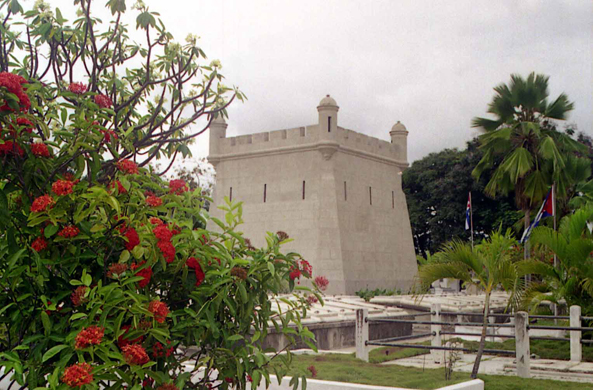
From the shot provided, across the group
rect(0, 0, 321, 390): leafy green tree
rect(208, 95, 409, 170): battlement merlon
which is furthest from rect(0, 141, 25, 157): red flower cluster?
rect(208, 95, 409, 170): battlement merlon

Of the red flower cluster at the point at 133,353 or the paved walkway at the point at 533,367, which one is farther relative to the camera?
the paved walkway at the point at 533,367

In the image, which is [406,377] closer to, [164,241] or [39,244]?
[164,241]

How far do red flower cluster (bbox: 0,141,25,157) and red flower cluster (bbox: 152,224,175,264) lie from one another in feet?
2.83

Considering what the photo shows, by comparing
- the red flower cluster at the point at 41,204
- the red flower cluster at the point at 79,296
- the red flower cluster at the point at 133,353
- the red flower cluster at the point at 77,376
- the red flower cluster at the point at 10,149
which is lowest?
the red flower cluster at the point at 77,376

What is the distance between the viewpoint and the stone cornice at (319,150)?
25.0 m

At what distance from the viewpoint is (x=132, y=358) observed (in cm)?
308

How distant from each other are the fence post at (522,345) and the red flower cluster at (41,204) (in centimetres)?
687

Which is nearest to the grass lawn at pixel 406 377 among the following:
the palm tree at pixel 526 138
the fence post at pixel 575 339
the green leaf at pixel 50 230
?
the fence post at pixel 575 339

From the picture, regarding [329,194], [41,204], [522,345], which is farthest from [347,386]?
[329,194]

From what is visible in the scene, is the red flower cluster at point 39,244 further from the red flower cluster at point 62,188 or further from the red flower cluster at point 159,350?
the red flower cluster at point 159,350

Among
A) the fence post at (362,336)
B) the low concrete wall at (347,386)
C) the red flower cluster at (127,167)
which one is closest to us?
the red flower cluster at (127,167)

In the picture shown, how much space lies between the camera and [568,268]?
35.4 ft

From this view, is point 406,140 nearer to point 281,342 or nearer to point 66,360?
point 281,342

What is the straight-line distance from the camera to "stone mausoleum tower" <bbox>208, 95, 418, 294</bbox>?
24812 mm
